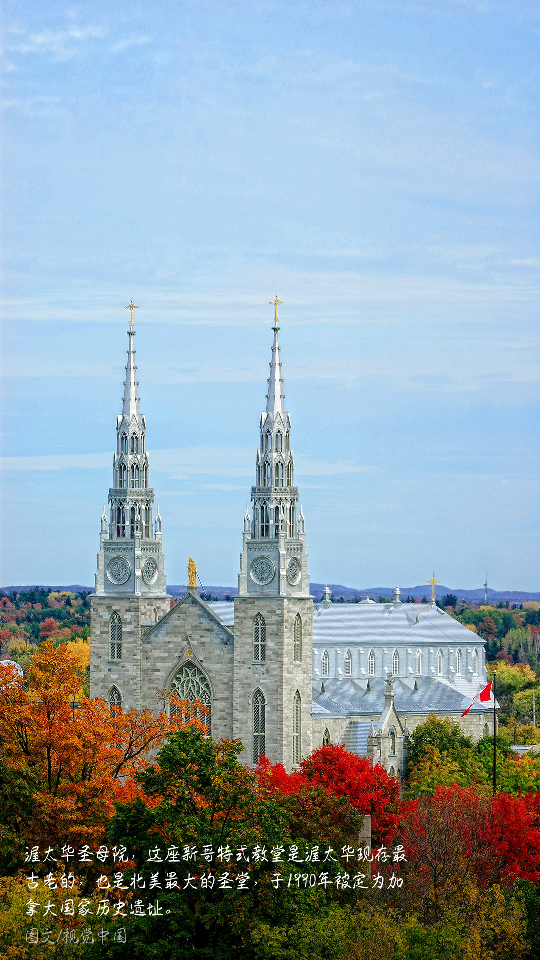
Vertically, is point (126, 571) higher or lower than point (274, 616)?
higher

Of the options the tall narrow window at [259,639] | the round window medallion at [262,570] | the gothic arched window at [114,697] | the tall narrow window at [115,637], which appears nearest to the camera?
the tall narrow window at [259,639]

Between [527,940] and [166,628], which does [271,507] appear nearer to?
[166,628]

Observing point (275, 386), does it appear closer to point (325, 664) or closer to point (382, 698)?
point (382, 698)

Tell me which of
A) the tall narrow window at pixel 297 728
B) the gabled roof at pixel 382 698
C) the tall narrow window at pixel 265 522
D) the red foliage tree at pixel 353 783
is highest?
the tall narrow window at pixel 265 522

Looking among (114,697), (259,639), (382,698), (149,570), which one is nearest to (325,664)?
(382,698)

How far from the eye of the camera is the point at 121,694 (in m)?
91.3

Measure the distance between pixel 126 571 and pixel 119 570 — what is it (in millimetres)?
489

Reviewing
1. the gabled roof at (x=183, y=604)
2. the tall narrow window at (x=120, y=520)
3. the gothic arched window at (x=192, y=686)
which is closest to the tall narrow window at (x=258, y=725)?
the gothic arched window at (x=192, y=686)

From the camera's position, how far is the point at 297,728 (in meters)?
88.6

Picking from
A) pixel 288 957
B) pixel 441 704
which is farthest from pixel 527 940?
pixel 441 704

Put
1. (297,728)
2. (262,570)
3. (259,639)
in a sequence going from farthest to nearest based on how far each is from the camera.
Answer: (262,570) < (297,728) < (259,639)

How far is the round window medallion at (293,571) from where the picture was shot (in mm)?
89250

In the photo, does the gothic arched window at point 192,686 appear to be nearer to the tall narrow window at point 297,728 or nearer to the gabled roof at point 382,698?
the tall narrow window at point 297,728

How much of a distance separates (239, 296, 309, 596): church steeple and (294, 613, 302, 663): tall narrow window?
1573 millimetres
